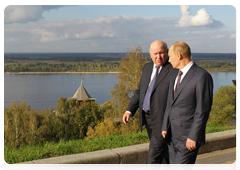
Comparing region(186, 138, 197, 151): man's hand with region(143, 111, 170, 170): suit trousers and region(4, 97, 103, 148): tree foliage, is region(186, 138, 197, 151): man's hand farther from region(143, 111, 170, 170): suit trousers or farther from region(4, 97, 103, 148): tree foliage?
region(4, 97, 103, 148): tree foliage

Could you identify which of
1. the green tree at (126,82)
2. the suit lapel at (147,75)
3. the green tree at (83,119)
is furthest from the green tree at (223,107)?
the suit lapel at (147,75)

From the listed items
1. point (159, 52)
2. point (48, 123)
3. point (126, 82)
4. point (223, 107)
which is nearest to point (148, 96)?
point (159, 52)

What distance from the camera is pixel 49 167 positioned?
124 inches

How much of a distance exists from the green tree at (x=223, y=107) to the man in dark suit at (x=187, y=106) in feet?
92.9

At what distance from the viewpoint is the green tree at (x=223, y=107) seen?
1177 inches

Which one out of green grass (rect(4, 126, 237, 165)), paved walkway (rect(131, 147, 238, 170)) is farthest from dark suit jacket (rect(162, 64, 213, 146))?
green grass (rect(4, 126, 237, 165))

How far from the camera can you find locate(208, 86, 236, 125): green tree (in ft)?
98.1

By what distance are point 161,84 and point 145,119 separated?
1.56ft

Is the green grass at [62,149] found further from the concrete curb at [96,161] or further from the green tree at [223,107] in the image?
the green tree at [223,107]

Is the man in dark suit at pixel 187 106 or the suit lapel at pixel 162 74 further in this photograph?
the suit lapel at pixel 162 74

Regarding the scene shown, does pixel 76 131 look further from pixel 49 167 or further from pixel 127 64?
pixel 49 167

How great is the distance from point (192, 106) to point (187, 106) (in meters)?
0.04

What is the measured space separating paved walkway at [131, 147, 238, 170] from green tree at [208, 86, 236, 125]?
2589cm

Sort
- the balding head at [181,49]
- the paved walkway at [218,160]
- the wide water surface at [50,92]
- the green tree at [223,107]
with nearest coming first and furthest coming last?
the balding head at [181,49], the paved walkway at [218,160], the green tree at [223,107], the wide water surface at [50,92]
